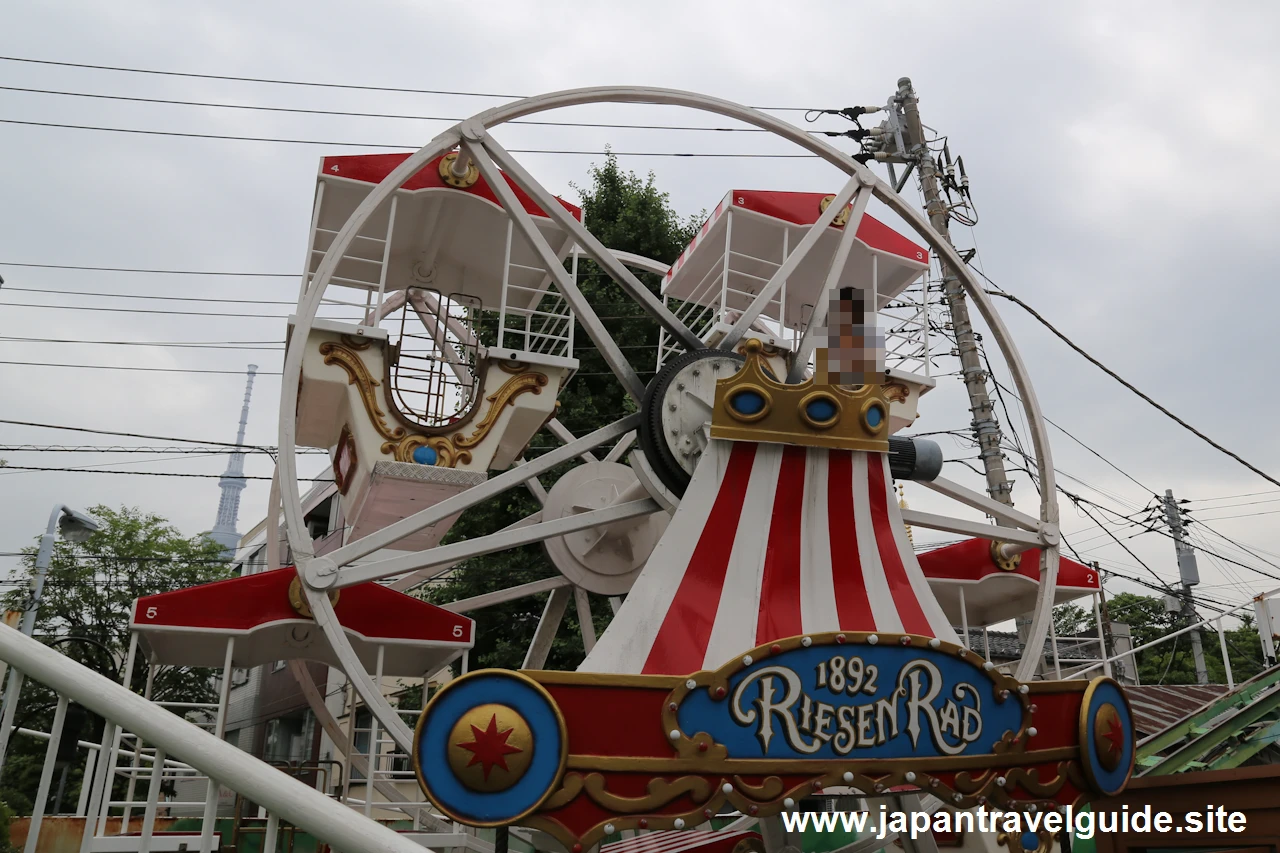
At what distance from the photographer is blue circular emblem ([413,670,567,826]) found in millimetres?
4398

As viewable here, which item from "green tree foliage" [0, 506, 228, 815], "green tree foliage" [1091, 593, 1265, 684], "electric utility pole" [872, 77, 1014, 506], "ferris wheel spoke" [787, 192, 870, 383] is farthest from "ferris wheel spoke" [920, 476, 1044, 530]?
"green tree foliage" [1091, 593, 1265, 684]

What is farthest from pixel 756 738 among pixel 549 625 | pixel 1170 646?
pixel 1170 646

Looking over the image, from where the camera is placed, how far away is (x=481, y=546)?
6.93 meters

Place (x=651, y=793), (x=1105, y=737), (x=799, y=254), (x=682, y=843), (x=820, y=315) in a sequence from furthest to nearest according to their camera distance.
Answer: (x=799, y=254) → (x=820, y=315) → (x=682, y=843) → (x=1105, y=737) → (x=651, y=793)

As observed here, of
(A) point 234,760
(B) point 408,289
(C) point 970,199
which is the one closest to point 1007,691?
(A) point 234,760

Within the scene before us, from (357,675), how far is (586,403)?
9.55 meters

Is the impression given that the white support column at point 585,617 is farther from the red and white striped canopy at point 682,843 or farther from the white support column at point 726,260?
the white support column at point 726,260

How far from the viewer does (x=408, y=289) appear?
10508mm

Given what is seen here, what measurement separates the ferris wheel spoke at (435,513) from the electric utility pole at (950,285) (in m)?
8.38

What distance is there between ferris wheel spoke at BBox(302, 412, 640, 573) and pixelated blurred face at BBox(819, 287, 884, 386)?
159 cm

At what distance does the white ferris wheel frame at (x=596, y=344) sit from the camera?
639 cm

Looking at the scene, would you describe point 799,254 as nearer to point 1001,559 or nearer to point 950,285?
point 1001,559

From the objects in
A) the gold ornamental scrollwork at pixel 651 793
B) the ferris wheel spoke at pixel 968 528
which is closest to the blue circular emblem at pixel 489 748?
the gold ornamental scrollwork at pixel 651 793

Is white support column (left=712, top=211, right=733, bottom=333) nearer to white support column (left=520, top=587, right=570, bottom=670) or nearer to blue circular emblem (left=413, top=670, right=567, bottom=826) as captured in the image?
white support column (left=520, top=587, right=570, bottom=670)
